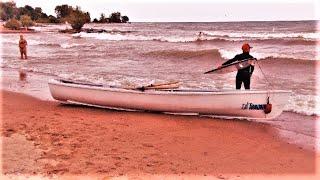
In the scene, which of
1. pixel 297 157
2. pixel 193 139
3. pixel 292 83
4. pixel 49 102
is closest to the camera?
pixel 297 157

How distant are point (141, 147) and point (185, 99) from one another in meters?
2.66

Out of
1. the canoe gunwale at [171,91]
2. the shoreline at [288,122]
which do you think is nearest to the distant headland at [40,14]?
the shoreline at [288,122]

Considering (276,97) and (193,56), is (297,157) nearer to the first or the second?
(276,97)

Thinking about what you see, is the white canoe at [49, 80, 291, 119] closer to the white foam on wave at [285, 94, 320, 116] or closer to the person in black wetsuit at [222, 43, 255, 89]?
the person in black wetsuit at [222, 43, 255, 89]

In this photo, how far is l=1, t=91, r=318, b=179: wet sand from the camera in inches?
221

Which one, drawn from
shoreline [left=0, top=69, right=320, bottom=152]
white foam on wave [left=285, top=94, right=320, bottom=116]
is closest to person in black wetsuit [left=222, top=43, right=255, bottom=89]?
shoreline [left=0, top=69, right=320, bottom=152]

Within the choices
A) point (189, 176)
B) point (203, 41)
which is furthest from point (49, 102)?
point (203, 41)

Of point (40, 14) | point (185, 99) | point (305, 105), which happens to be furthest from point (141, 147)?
point (40, 14)

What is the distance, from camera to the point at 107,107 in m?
9.88

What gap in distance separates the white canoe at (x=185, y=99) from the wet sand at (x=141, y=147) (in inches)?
8.3

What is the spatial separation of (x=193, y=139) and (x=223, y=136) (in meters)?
0.64

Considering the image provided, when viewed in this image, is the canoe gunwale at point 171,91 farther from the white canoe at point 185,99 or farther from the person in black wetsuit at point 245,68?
the person in black wetsuit at point 245,68

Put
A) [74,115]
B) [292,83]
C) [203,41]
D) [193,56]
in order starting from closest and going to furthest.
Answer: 1. [74,115]
2. [292,83]
3. [193,56]
4. [203,41]

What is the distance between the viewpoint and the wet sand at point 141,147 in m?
5.61
